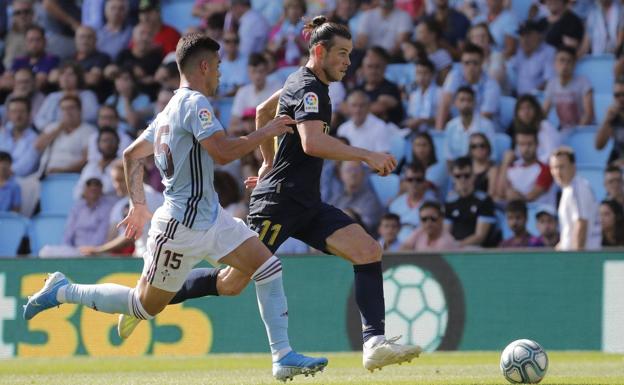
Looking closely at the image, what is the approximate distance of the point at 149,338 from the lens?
1247 centimetres

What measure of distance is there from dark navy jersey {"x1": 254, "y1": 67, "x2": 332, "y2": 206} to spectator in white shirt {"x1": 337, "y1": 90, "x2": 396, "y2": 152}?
673 centimetres

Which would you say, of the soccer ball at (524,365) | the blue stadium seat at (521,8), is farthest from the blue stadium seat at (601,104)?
the soccer ball at (524,365)

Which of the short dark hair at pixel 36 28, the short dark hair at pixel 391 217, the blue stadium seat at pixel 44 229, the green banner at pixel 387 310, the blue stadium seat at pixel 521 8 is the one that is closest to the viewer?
the green banner at pixel 387 310

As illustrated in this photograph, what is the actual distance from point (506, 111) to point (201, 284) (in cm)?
786

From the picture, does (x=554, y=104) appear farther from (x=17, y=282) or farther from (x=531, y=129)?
(x=17, y=282)

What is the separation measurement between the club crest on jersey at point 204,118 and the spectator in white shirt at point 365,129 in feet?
25.8

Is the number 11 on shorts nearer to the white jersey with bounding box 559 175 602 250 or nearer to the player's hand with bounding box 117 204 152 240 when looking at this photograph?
the player's hand with bounding box 117 204 152 240

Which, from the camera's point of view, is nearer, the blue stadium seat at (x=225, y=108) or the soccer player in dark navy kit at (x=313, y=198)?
the soccer player in dark navy kit at (x=313, y=198)

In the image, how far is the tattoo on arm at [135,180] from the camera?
799cm

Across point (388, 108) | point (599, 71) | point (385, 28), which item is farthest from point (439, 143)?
point (599, 71)

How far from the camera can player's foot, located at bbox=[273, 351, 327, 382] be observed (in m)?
7.09

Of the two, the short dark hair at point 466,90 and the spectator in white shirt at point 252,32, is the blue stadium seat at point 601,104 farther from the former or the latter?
the spectator in white shirt at point 252,32

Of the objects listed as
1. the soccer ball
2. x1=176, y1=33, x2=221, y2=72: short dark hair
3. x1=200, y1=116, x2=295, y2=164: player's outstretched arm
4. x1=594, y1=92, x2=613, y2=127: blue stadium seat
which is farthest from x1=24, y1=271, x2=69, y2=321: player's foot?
x1=594, y1=92, x2=613, y2=127: blue stadium seat

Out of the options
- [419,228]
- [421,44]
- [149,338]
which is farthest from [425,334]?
[421,44]
